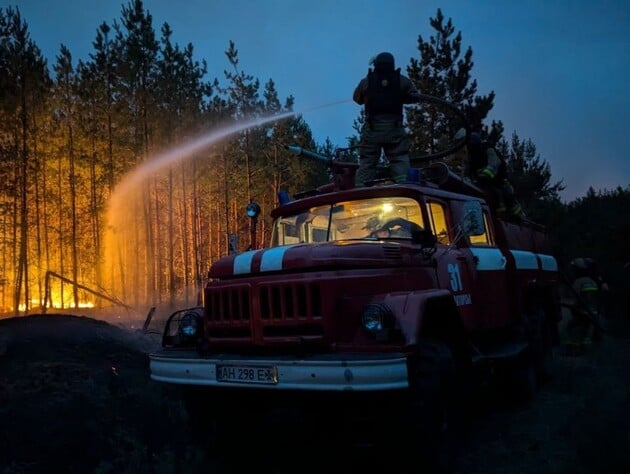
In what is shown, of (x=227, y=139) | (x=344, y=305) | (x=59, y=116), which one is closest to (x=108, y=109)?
(x=59, y=116)

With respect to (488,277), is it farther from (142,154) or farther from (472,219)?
(142,154)

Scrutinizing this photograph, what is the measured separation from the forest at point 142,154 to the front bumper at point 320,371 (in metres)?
19.8

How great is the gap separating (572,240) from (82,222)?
Result: 2739cm

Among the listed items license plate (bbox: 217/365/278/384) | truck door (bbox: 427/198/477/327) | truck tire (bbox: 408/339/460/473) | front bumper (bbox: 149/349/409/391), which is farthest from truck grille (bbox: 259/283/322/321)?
truck door (bbox: 427/198/477/327)

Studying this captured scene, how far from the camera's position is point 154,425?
611cm

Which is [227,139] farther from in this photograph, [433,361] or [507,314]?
[433,361]

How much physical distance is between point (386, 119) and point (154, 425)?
4719 mm

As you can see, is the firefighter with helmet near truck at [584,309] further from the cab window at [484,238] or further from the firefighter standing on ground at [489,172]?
the cab window at [484,238]

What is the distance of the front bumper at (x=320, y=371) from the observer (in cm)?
378

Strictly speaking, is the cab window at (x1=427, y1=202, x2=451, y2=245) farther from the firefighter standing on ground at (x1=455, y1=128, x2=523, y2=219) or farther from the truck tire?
the firefighter standing on ground at (x1=455, y1=128, x2=523, y2=219)

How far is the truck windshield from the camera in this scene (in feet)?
18.6

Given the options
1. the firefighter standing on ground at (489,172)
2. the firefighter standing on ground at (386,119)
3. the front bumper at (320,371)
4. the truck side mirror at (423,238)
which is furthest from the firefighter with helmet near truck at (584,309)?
the front bumper at (320,371)

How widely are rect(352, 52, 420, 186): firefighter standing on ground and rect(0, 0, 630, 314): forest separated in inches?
651

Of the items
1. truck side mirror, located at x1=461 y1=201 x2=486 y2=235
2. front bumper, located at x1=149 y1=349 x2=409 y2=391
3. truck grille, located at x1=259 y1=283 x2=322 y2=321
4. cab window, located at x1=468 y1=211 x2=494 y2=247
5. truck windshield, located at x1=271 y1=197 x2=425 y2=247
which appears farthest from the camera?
cab window, located at x1=468 y1=211 x2=494 y2=247
